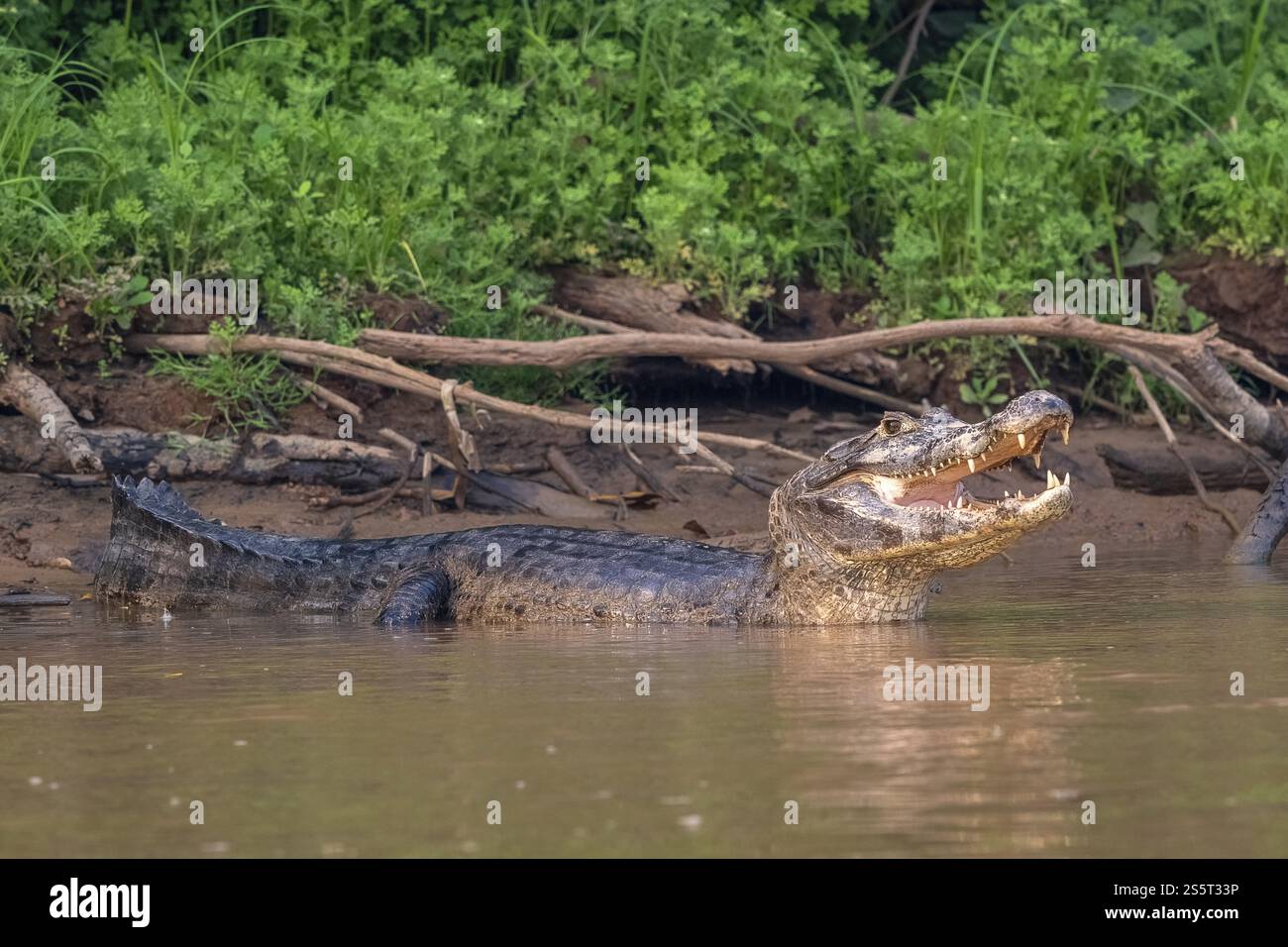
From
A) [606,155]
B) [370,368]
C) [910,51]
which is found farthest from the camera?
[910,51]

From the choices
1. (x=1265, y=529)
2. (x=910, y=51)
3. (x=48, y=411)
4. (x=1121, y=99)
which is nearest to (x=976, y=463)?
(x=1265, y=529)

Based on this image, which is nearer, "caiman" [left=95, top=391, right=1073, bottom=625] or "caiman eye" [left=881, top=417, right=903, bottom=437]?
"caiman" [left=95, top=391, right=1073, bottom=625]

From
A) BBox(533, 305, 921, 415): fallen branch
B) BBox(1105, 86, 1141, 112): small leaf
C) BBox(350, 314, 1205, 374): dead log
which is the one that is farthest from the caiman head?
BBox(1105, 86, 1141, 112): small leaf

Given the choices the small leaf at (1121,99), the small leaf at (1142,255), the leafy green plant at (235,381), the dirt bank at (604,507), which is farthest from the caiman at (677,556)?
the small leaf at (1121,99)

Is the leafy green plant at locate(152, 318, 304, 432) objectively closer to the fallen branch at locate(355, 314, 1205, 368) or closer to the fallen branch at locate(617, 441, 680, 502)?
the fallen branch at locate(355, 314, 1205, 368)

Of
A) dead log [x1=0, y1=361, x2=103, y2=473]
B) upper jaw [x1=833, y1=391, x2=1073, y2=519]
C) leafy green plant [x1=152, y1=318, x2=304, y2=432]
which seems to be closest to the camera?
upper jaw [x1=833, y1=391, x2=1073, y2=519]

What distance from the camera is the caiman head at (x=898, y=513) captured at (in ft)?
22.4

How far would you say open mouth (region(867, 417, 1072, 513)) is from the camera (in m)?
6.72

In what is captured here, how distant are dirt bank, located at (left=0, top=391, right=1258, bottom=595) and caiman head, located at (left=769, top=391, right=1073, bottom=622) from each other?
51.8 inches

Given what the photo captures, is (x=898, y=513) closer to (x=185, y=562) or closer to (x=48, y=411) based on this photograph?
(x=185, y=562)

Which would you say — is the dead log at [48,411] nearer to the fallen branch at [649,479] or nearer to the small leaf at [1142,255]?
the fallen branch at [649,479]

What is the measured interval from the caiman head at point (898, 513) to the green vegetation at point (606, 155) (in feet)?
9.35

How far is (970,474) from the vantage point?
23.7ft

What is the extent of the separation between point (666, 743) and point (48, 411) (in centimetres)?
499
